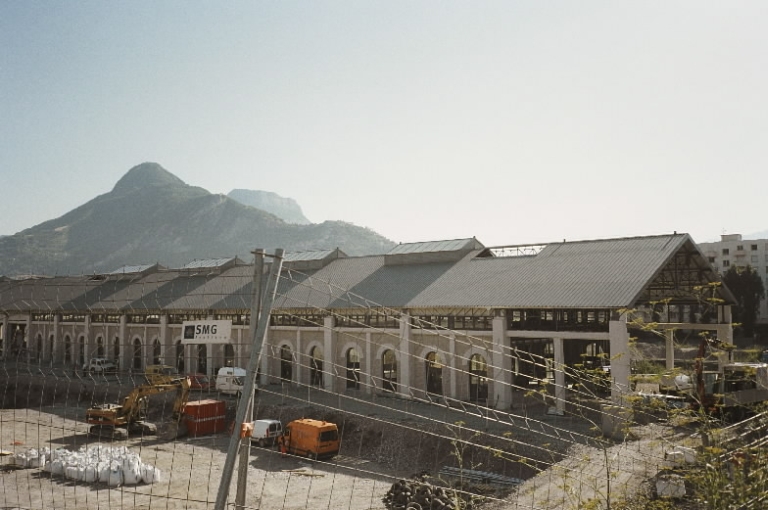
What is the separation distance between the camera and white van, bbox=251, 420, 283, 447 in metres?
28.5

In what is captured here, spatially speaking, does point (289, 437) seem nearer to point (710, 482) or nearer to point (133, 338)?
point (710, 482)

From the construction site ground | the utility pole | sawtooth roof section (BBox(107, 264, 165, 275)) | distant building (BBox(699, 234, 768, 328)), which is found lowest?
the construction site ground

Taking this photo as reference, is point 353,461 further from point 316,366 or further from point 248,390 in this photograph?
point 248,390

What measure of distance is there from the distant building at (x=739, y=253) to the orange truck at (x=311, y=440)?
85.8 meters

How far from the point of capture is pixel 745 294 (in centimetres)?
6888

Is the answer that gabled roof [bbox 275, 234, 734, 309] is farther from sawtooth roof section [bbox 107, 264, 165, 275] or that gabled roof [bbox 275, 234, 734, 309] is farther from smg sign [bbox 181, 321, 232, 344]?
sawtooth roof section [bbox 107, 264, 165, 275]

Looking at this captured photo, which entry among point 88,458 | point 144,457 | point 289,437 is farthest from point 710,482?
point 144,457

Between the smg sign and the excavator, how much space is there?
22.9 meters

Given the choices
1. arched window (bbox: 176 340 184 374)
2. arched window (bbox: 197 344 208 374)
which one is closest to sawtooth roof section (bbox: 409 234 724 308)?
arched window (bbox: 197 344 208 374)

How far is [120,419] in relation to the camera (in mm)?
32125

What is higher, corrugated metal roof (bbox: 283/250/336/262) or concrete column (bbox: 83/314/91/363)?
corrugated metal roof (bbox: 283/250/336/262)

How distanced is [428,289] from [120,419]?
1916cm

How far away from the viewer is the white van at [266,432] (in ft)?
Answer: 93.5

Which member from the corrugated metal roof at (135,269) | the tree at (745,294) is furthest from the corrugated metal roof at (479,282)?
the tree at (745,294)
